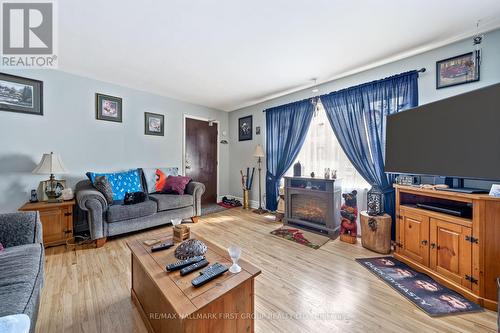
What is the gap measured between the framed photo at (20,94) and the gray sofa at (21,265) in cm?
181

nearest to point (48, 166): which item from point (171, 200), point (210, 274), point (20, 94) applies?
point (20, 94)

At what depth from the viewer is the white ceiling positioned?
1606 mm

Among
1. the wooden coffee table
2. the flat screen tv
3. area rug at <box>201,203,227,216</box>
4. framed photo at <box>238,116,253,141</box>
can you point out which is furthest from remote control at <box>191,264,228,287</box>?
framed photo at <box>238,116,253,141</box>

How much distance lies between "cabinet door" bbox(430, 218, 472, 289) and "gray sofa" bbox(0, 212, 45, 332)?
2860 millimetres

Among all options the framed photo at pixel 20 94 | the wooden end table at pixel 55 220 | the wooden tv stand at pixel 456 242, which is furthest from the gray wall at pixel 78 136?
the wooden tv stand at pixel 456 242

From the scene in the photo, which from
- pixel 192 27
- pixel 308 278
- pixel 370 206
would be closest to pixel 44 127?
pixel 192 27

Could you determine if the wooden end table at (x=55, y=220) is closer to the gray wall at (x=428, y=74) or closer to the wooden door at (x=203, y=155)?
the wooden door at (x=203, y=155)

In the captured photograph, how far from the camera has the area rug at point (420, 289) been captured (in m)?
1.44

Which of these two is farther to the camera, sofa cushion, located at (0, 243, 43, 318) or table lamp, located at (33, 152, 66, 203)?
table lamp, located at (33, 152, 66, 203)

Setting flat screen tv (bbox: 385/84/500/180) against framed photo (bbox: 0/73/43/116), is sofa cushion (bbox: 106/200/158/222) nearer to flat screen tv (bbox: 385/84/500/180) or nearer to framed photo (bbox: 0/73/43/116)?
framed photo (bbox: 0/73/43/116)

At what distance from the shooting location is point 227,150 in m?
5.00

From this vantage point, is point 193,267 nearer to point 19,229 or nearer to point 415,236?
point 19,229

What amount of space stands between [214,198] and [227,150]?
49.3 inches

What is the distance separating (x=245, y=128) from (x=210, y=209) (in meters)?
1.99
